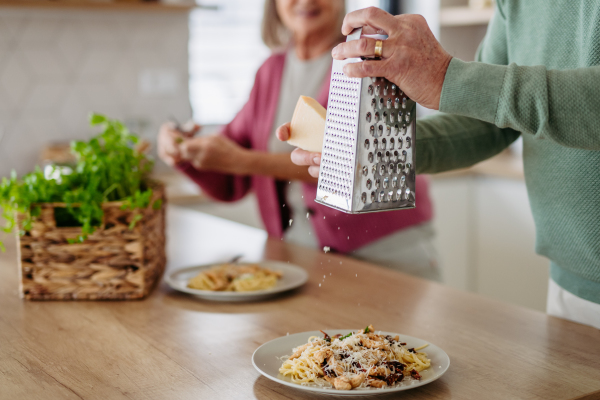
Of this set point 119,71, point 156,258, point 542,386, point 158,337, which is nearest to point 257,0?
point 119,71

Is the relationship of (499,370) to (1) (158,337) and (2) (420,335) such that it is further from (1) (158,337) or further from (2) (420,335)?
(1) (158,337)

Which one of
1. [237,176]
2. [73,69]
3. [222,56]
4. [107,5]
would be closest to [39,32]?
[73,69]

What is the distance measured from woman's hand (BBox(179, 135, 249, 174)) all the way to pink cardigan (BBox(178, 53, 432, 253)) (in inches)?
8.7

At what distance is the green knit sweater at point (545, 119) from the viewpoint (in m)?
0.81

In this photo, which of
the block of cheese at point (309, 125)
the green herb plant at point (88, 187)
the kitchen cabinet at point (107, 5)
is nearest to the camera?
the block of cheese at point (309, 125)

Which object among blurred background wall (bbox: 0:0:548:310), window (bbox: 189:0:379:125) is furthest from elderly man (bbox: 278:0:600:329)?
window (bbox: 189:0:379:125)

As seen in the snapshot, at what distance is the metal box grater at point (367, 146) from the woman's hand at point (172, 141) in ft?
2.98

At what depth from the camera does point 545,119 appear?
2.65 ft

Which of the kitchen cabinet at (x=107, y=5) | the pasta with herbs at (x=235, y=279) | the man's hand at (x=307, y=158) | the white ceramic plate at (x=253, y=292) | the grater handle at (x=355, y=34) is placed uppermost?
the kitchen cabinet at (x=107, y=5)

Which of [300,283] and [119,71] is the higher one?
[119,71]

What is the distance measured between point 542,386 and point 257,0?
121 inches

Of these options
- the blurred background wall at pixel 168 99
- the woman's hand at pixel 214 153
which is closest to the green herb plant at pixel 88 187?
the woman's hand at pixel 214 153

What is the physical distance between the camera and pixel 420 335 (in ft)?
3.53

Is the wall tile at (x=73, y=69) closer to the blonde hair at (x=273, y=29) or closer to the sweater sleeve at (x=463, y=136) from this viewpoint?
the blonde hair at (x=273, y=29)
